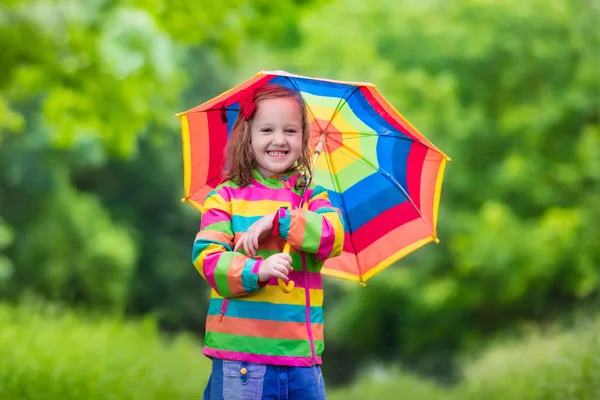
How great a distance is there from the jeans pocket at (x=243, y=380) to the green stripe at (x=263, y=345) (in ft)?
0.19

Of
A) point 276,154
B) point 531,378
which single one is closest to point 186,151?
point 276,154

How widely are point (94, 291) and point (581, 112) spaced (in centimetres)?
1216

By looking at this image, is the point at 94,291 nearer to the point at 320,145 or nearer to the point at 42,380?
the point at 42,380

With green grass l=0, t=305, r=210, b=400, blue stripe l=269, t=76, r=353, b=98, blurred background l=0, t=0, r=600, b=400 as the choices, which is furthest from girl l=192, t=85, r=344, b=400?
blurred background l=0, t=0, r=600, b=400

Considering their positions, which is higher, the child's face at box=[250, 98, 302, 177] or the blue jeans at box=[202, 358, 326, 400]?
the child's face at box=[250, 98, 302, 177]

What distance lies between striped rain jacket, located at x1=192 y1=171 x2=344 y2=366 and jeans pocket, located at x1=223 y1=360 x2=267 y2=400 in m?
0.03

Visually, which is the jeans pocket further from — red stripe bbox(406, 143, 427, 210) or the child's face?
red stripe bbox(406, 143, 427, 210)

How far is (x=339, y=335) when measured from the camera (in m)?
23.7

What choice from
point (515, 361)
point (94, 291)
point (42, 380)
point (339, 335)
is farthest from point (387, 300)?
point (42, 380)

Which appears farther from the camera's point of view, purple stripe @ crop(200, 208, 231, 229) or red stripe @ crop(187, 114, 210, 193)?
red stripe @ crop(187, 114, 210, 193)

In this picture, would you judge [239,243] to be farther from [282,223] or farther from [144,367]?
[144,367]

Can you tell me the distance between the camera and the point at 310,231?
3275mm

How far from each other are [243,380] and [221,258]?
1.44 feet

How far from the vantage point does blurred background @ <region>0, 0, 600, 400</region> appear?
9602 millimetres
